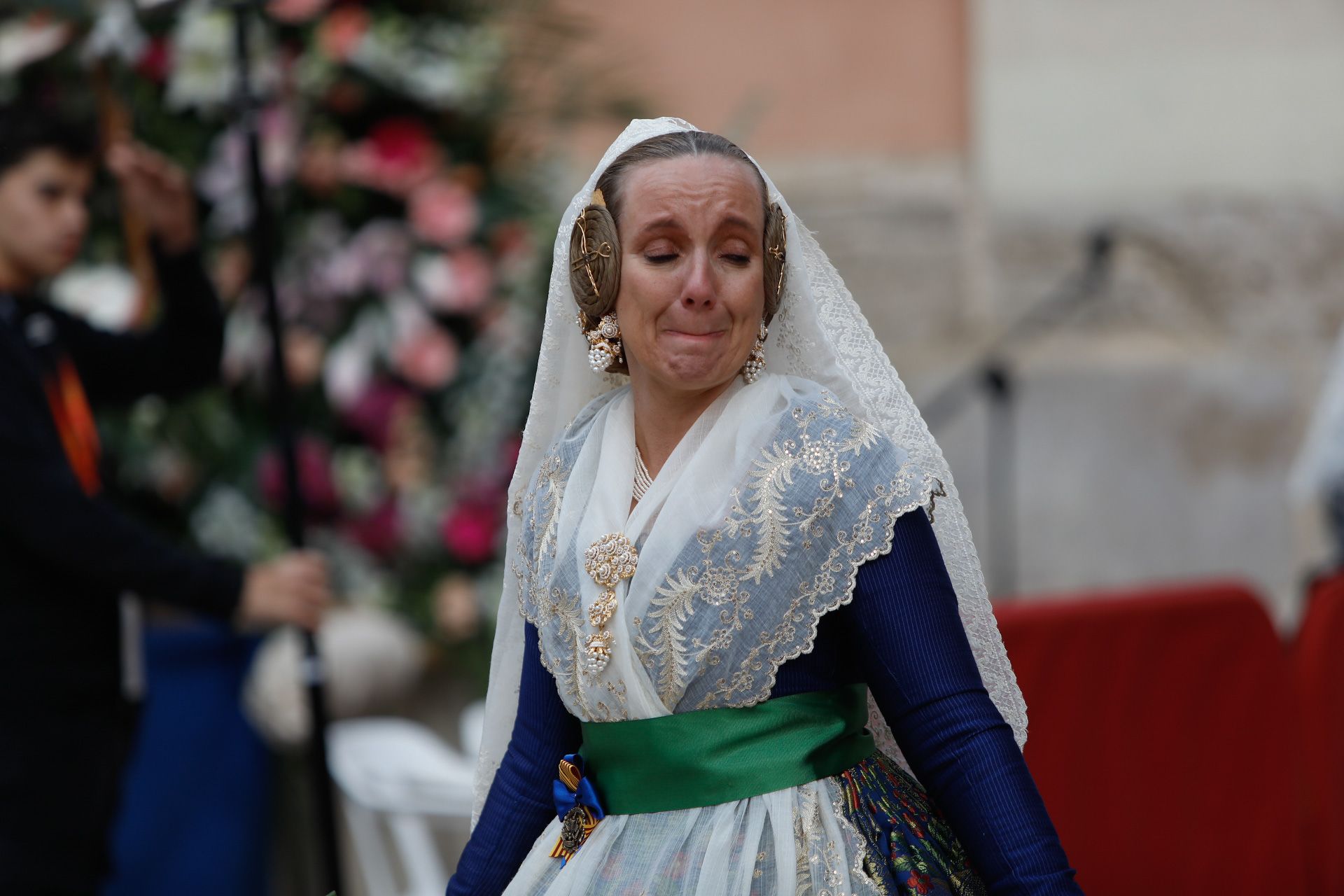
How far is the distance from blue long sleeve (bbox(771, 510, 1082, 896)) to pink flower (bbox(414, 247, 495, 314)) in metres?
3.01

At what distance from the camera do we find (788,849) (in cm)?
153

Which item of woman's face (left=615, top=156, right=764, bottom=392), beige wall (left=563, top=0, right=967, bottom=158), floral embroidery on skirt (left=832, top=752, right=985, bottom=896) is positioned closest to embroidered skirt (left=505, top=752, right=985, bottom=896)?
floral embroidery on skirt (left=832, top=752, right=985, bottom=896)

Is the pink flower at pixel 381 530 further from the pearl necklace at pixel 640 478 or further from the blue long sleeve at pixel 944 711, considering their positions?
the blue long sleeve at pixel 944 711

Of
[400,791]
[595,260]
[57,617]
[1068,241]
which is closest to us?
[595,260]

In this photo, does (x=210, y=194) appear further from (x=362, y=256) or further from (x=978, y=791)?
(x=978, y=791)

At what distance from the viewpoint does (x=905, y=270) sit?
4.91 metres

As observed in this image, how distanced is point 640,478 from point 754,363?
0.59 feet

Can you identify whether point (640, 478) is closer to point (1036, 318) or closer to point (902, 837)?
point (902, 837)

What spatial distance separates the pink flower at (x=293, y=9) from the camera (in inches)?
167

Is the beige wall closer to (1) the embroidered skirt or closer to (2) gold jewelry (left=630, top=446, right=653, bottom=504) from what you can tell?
(2) gold jewelry (left=630, top=446, right=653, bottom=504)

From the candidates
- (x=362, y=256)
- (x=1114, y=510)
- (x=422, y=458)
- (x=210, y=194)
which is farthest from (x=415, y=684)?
(x=1114, y=510)

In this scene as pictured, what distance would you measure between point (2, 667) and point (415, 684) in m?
1.68

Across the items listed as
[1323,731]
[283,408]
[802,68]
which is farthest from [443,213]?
[1323,731]

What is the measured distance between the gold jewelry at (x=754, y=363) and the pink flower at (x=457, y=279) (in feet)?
9.35
